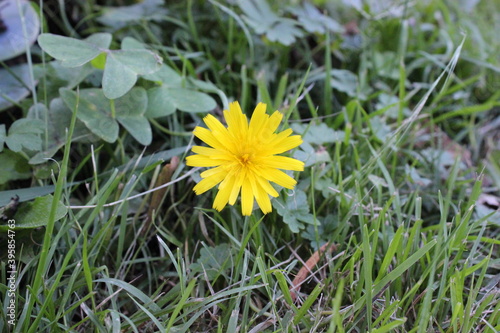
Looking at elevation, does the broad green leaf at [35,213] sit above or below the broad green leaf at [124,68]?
below

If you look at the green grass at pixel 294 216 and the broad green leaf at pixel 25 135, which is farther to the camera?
the broad green leaf at pixel 25 135

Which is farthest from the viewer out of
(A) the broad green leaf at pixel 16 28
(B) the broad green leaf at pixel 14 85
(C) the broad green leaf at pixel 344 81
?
(C) the broad green leaf at pixel 344 81

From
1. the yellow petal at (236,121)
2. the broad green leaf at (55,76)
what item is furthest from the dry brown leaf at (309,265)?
the broad green leaf at (55,76)

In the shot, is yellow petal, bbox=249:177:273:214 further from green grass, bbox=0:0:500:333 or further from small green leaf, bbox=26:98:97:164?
small green leaf, bbox=26:98:97:164

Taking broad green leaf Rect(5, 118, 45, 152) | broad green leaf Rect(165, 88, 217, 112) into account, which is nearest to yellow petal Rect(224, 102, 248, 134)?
broad green leaf Rect(165, 88, 217, 112)

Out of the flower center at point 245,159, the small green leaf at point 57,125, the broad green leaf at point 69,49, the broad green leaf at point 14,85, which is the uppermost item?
the broad green leaf at point 69,49

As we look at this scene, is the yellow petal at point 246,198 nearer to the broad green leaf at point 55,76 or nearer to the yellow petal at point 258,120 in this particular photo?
the yellow petal at point 258,120

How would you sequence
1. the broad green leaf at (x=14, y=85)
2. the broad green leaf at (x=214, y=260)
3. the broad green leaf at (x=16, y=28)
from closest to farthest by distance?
the broad green leaf at (x=214, y=260) → the broad green leaf at (x=14, y=85) → the broad green leaf at (x=16, y=28)

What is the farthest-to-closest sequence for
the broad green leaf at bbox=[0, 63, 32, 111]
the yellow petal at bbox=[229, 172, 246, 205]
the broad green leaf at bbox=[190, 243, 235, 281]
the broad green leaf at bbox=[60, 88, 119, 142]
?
the broad green leaf at bbox=[0, 63, 32, 111], the broad green leaf at bbox=[60, 88, 119, 142], the broad green leaf at bbox=[190, 243, 235, 281], the yellow petal at bbox=[229, 172, 246, 205]
